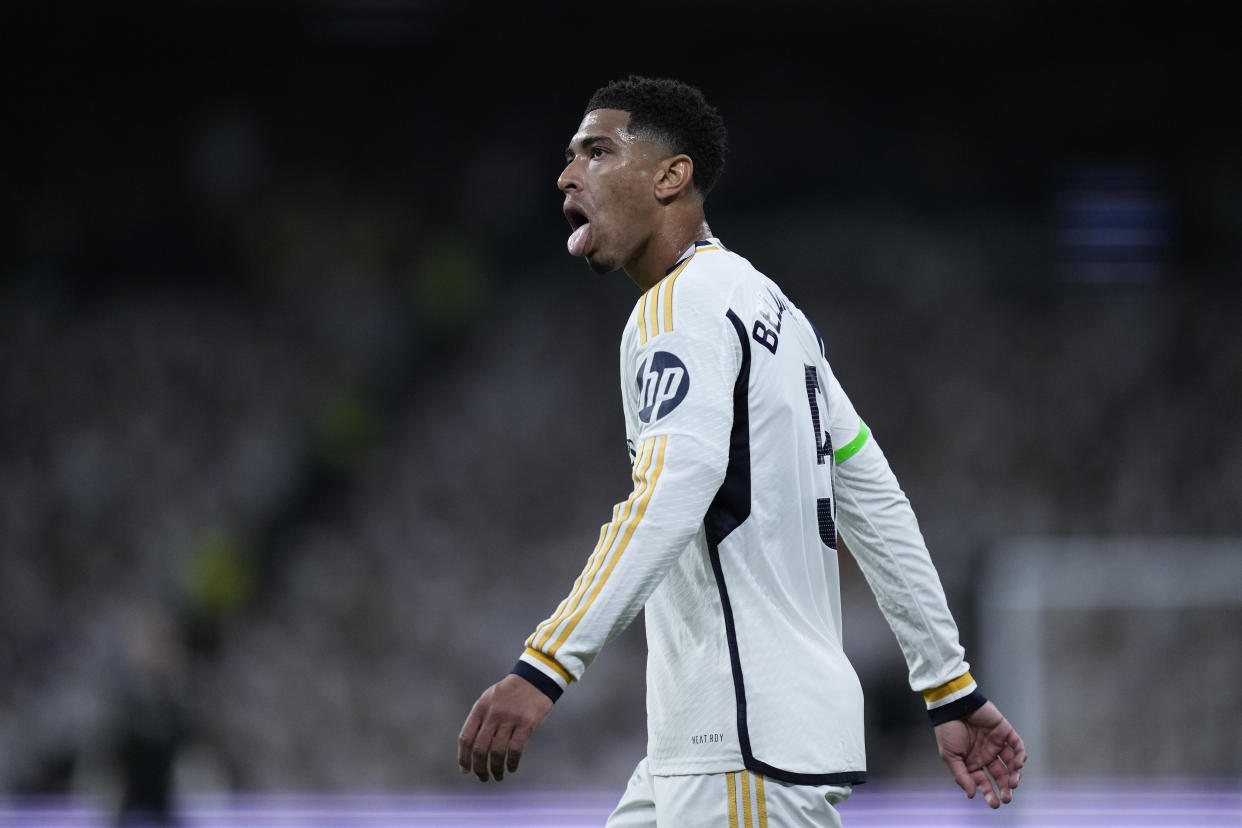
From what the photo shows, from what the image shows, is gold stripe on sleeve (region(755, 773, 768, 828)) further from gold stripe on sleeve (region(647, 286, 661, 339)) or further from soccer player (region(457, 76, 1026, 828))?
gold stripe on sleeve (region(647, 286, 661, 339))

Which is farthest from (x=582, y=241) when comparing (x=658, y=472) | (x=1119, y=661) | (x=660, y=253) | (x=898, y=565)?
(x=1119, y=661)

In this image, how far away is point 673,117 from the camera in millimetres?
2855

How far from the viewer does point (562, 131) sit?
16234 mm

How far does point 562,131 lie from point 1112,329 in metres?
6.24

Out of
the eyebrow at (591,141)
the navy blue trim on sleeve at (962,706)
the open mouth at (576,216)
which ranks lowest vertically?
the navy blue trim on sleeve at (962,706)

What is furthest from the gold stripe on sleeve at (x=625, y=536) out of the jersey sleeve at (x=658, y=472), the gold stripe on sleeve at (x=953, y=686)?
the gold stripe on sleeve at (x=953, y=686)

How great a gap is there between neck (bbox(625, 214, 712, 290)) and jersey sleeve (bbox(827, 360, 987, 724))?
1.27ft

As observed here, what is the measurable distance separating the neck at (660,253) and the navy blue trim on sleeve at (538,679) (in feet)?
2.86

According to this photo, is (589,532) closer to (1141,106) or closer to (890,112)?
(890,112)

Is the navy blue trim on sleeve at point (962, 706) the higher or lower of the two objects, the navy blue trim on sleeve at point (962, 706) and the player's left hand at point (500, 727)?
the lower

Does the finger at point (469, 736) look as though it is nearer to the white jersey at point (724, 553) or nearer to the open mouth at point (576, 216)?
the white jersey at point (724, 553)

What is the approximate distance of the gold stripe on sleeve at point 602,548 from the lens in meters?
2.24

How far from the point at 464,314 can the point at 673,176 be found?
12.7 meters

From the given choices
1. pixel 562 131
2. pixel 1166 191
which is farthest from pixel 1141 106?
pixel 562 131
